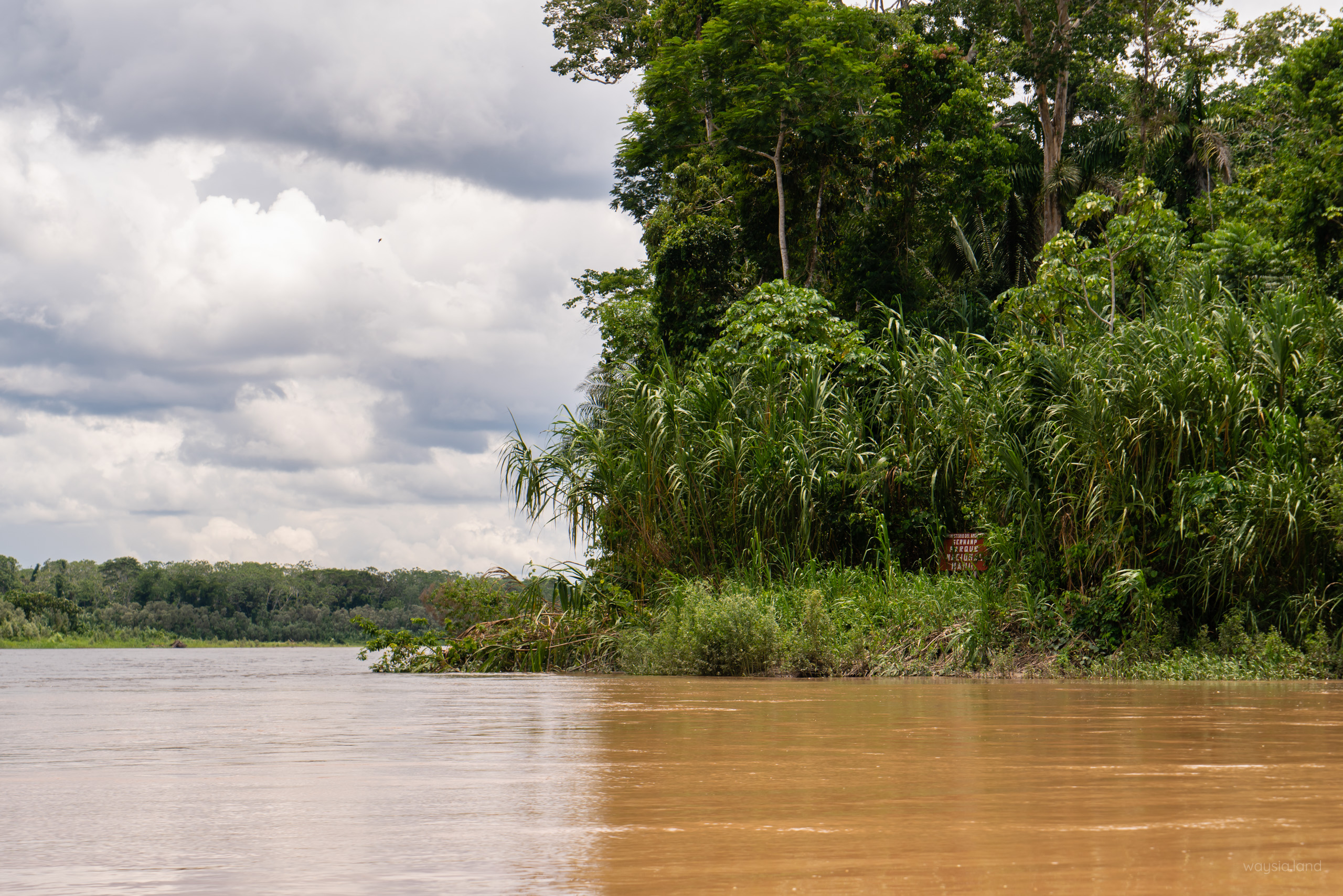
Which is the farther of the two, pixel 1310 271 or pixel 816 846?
pixel 1310 271

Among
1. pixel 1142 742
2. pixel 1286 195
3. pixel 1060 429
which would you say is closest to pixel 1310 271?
pixel 1286 195

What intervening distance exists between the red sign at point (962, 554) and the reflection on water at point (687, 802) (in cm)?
594

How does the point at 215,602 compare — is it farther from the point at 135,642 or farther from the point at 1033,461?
the point at 1033,461

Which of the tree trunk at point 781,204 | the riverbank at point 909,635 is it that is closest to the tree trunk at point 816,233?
the tree trunk at point 781,204

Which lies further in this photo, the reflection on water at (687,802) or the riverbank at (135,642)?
the riverbank at (135,642)

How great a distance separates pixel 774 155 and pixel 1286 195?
8.26 m

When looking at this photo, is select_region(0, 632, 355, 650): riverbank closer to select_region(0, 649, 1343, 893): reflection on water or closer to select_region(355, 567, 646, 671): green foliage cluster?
select_region(355, 567, 646, 671): green foliage cluster

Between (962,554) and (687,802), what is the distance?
32.4 ft

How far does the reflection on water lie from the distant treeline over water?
158 ft

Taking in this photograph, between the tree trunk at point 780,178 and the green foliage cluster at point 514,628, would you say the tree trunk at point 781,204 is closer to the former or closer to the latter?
the tree trunk at point 780,178

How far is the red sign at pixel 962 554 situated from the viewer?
11.5 m

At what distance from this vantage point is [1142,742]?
3.70 meters

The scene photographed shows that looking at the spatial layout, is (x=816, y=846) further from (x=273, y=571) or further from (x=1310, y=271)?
(x=273, y=571)

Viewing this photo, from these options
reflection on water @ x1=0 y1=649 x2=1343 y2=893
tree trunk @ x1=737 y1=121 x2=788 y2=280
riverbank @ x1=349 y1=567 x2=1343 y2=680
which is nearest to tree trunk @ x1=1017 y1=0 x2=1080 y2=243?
tree trunk @ x1=737 y1=121 x2=788 y2=280
